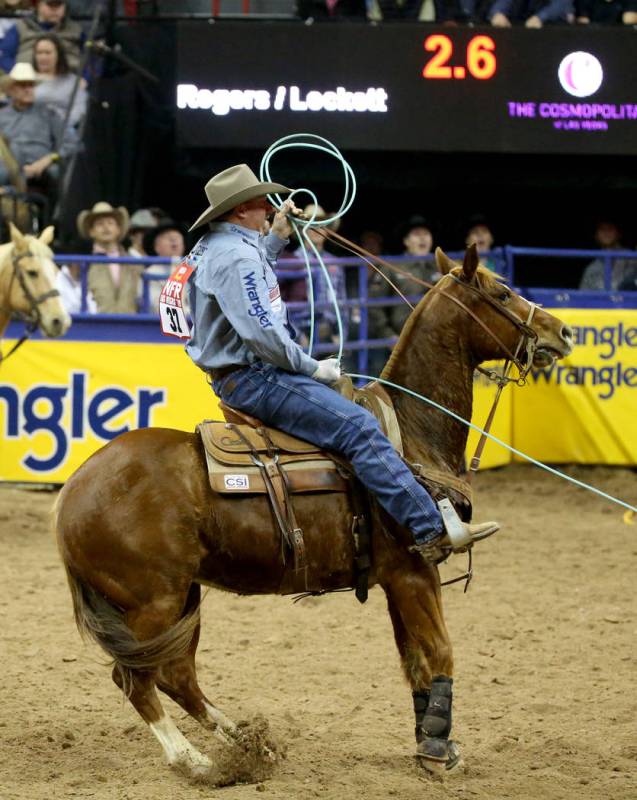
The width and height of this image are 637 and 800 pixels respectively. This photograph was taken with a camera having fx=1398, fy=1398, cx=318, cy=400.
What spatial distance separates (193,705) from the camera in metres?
5.37

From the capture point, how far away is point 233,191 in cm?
516

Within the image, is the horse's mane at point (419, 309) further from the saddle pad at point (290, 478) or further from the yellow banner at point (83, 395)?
the yellow banner at point (83, 395)

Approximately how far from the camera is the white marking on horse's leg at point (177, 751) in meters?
5.16

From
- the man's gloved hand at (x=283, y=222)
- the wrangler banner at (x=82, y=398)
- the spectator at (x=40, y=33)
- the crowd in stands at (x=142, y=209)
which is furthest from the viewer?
the spectator at (x=40, y=33)

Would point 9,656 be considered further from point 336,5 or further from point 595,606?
point 336,5

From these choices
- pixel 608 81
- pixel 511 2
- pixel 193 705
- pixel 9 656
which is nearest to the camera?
pixel 193 705

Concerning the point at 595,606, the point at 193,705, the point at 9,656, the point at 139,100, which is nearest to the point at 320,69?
the point at 139,100

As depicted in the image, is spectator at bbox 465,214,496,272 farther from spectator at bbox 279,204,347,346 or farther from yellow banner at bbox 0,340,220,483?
yellow banner at bbox 0,340,220,483

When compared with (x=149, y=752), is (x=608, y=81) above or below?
above

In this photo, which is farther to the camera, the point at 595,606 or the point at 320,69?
the point at 320,69

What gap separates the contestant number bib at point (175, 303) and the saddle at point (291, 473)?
0.34m

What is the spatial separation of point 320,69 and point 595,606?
5.40 metres

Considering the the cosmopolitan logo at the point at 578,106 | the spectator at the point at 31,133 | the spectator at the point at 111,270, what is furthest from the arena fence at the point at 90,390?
the the cosmopolitan logo at the point at 578,106

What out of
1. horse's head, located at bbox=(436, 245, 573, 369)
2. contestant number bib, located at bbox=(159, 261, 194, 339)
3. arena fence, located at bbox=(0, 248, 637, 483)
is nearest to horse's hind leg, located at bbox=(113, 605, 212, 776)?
contestant number bib, located at bbox=(159, 261, 194, 339)
